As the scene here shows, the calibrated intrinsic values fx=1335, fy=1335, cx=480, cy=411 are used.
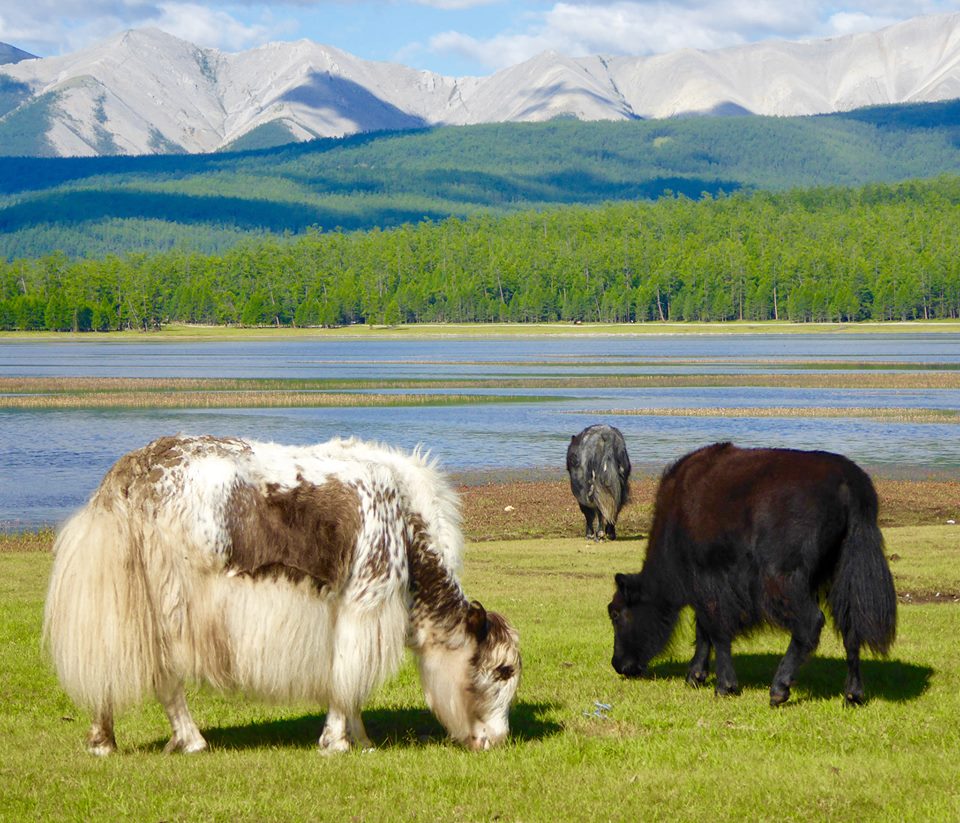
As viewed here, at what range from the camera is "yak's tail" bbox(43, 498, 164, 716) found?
8094 millimetres

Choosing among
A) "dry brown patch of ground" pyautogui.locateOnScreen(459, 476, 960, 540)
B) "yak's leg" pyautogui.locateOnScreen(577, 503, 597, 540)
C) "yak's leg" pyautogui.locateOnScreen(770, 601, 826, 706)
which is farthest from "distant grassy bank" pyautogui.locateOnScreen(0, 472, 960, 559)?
"yak's leg" pyautogui.locateOnScreen(770, 601, 826, 706)

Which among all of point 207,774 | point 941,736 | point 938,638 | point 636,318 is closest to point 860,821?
point 941,736

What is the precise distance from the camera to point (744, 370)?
80.4 metres

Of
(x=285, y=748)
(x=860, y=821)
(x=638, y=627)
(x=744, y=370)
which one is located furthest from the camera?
(x=744, y=370)

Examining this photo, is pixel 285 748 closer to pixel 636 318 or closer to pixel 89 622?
pixel 89 622

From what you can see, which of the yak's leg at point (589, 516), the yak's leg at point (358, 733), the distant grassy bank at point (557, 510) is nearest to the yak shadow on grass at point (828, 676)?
the yak's leg at point (358, 733)

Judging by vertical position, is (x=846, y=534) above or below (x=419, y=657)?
above

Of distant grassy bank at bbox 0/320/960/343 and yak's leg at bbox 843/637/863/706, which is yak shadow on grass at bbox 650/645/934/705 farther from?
distant grassy bank at bbox 0/320/960/343

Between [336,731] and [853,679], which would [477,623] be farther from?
[853,679]

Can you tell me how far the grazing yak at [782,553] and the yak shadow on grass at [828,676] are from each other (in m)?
0.59

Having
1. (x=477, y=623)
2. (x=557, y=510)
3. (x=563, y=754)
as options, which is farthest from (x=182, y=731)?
(x=557, y=510)

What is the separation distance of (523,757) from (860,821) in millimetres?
2245

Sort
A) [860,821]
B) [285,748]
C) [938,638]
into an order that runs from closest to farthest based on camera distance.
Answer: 1. [860,821]
2. [285,748]
3. [938,638]

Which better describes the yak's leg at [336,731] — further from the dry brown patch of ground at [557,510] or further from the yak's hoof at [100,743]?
the dry brown patch of ground at [557,510]
